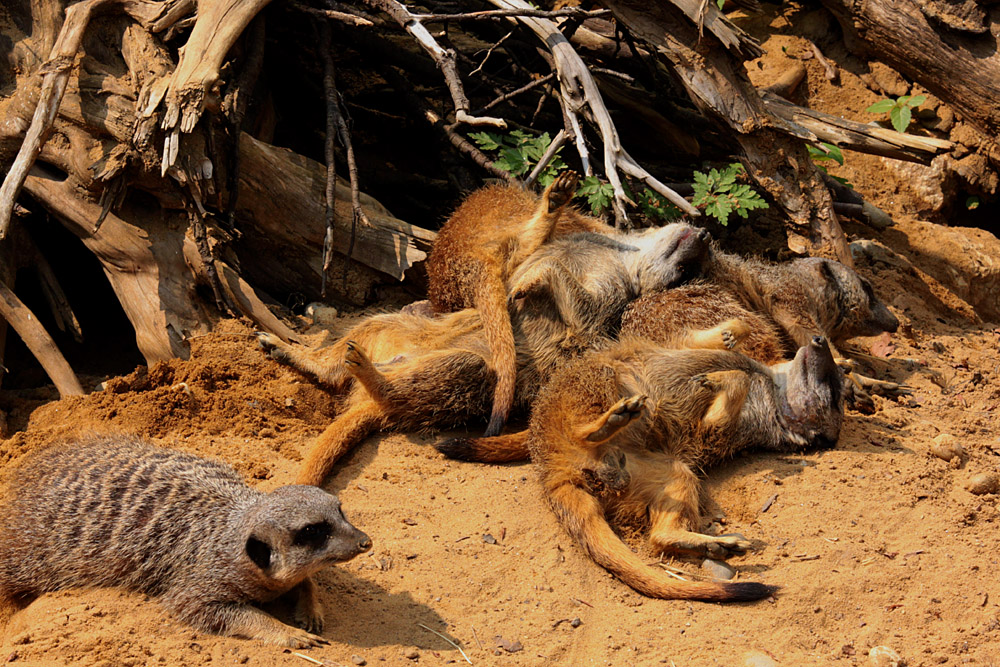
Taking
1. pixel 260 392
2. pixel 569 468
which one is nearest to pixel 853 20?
pixel 569 468

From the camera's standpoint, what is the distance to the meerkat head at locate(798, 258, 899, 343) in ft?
15.6

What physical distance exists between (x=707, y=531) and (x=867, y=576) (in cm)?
62

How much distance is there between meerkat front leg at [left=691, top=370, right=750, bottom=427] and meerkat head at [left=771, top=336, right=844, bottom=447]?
283 millimetres

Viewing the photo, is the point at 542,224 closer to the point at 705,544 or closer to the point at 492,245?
the point at 492,245

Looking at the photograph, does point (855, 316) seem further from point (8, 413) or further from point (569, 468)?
point (8, 413)

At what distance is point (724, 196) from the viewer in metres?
4.73

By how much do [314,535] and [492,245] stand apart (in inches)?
82.3

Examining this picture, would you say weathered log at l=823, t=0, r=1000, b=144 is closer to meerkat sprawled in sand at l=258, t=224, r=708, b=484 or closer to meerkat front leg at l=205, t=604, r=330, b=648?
meerkat sprawled in sand at l=258, t=224, r=708, b=484

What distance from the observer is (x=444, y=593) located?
3.00 m

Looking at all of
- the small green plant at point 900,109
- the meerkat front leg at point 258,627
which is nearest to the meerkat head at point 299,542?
the meerkat front leg at point 258,627

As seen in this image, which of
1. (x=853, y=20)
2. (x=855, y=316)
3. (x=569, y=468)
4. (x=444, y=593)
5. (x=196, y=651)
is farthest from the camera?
(x=853, y=20)

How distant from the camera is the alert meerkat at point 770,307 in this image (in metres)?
4.28

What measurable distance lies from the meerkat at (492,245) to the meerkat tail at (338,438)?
63 centimetres

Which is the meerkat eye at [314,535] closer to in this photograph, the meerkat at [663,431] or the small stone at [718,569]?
the meerkat at [663,431]
